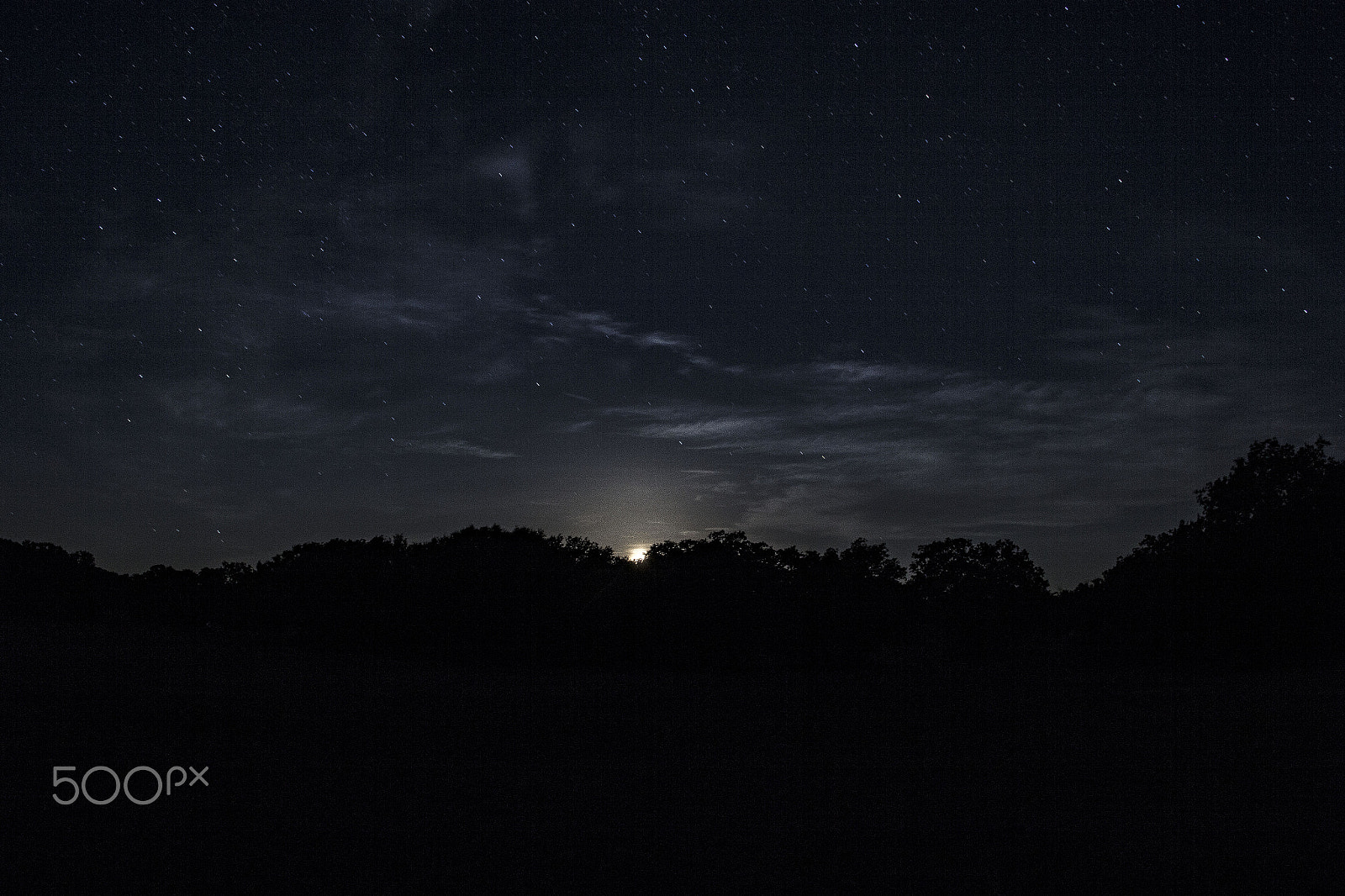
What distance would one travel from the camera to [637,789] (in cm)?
1245

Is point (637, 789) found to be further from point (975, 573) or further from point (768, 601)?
point (975, 573)

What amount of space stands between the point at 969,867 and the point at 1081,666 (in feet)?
119

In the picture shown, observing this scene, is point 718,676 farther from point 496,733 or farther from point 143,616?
point 143,616

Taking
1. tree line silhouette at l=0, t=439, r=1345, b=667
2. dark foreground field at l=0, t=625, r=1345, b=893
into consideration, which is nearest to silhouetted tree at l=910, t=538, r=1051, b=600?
tree line silhouette at l=0, t=439, r=1345, b=667

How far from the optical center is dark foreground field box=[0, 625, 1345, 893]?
8.41m

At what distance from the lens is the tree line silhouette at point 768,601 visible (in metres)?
37.8

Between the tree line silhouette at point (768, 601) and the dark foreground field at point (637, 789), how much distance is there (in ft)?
48.5

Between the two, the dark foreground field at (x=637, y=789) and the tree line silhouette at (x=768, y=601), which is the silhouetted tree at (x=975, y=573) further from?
the dark foreground field at (x=637, y=789)

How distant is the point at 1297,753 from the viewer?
14.5 m

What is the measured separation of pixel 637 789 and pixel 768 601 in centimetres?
2817

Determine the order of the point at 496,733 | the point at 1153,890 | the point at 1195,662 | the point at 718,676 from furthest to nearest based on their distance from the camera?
the point at 1195,662
the point at 718,676
the point at 496,733
the point at 1153,890

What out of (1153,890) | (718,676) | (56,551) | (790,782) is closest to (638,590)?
(718,676)

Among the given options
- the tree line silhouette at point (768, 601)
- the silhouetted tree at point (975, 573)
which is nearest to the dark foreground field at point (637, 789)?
the tree line silhouette at point (768, 601)

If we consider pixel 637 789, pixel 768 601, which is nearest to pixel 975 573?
pixel 768 601
